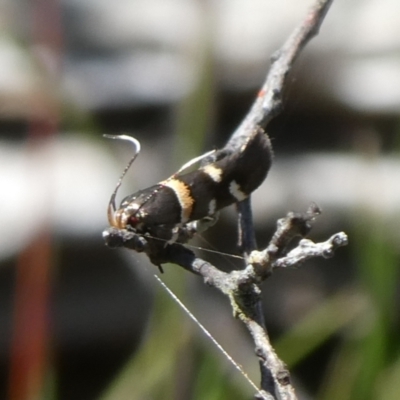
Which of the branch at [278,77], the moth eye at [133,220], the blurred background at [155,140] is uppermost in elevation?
the moth eye at [133,220]

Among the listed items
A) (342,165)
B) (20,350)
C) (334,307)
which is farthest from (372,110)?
(20,350)

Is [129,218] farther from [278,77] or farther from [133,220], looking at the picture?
[278,77]

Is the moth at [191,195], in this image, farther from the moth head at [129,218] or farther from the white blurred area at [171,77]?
the white blurred area at [171,77]

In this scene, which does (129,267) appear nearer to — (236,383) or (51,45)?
(51,45)

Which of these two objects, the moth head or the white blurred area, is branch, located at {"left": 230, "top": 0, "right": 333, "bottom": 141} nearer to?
the moth head

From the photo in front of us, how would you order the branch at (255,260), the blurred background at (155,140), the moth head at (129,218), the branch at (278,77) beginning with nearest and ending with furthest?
1. the branch at (255,260)
2. the moth head at (129,218)
3. the branch at (278,77)
4. the blurred background at (155,140)

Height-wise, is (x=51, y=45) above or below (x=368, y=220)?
above

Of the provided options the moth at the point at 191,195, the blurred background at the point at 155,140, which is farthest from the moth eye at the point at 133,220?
the blurred background at the point at 155,140

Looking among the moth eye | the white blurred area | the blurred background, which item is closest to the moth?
the moth eye
